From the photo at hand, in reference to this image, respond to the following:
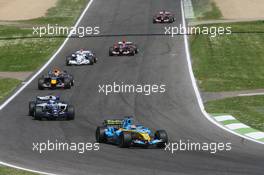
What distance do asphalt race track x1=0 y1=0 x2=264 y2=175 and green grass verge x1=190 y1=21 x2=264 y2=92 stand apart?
53.2 inches

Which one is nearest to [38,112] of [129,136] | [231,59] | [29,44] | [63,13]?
[129,136]

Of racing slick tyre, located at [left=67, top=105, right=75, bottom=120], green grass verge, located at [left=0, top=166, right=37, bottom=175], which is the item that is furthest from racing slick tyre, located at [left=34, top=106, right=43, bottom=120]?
green grass verge, located at [left=0, top=166, right=37, bottom=175]

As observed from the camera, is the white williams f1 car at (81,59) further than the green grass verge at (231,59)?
Yes

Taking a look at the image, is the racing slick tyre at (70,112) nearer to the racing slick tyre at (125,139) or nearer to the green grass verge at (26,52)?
the racing slick tyre at (125,139)

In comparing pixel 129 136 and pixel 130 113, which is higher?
pixel 129 136

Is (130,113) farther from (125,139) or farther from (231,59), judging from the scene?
(231,59)

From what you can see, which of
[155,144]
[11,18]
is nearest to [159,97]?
[155,144]

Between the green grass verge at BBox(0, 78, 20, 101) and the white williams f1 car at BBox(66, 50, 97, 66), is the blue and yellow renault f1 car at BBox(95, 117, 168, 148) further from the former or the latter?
the white williams f1 car at BBox(66, 50, 97, 66)

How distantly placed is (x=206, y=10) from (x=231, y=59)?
22.9 meters

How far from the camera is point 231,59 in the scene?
61281 millimetres

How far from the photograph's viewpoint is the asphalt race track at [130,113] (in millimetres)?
26609

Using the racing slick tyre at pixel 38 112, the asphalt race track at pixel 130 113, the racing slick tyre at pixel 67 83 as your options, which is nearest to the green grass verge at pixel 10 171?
the asphalt race track at pixel 130 113

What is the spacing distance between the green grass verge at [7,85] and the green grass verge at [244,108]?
1205 cm

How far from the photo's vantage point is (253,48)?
6531 centimetres
